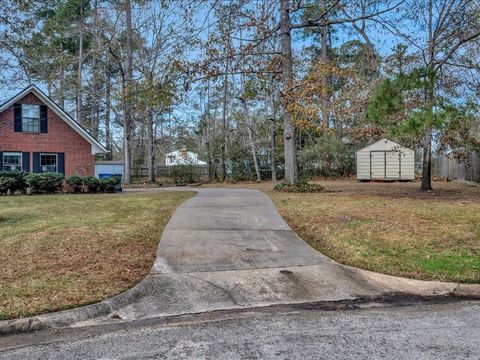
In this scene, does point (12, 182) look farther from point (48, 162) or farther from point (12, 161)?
point (48, 162)

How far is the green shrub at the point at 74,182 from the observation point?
59.9 feet

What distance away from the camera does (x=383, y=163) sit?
88.8ft

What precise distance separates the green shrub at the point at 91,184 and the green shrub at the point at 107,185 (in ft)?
0.40

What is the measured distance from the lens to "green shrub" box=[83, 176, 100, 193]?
18.6 meters

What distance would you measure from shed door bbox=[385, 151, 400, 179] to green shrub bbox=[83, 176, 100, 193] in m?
17.0

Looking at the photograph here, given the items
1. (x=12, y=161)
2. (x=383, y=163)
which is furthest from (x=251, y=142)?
(x=12, y=161)

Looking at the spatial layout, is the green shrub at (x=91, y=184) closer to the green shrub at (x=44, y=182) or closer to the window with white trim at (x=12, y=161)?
the green shrub at (x=44, y=182)

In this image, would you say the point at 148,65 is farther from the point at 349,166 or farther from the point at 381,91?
the point at 381,91

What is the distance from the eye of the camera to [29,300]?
4.43 m

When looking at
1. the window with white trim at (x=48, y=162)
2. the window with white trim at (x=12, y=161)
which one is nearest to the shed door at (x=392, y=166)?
the window with white trim at (x=48, y=162)

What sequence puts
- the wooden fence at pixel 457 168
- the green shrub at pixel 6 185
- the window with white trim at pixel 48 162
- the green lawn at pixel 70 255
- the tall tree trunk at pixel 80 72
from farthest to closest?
1. the tall tree trunk at pixel 80 72
2. the window with white trim at pixel 48 162
3. the wooden fence at pixel 457 168
4. the green shrub at pixel 6 185
5. the green lawn at pixel 70 255

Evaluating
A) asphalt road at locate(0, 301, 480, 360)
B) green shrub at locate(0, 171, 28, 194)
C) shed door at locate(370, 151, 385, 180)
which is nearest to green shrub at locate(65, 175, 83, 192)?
green shrub at locate(0, 171, 28, 194)

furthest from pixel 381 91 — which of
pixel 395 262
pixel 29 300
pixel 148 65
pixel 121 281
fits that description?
pixel 148 65

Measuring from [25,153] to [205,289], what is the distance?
21005 mm
